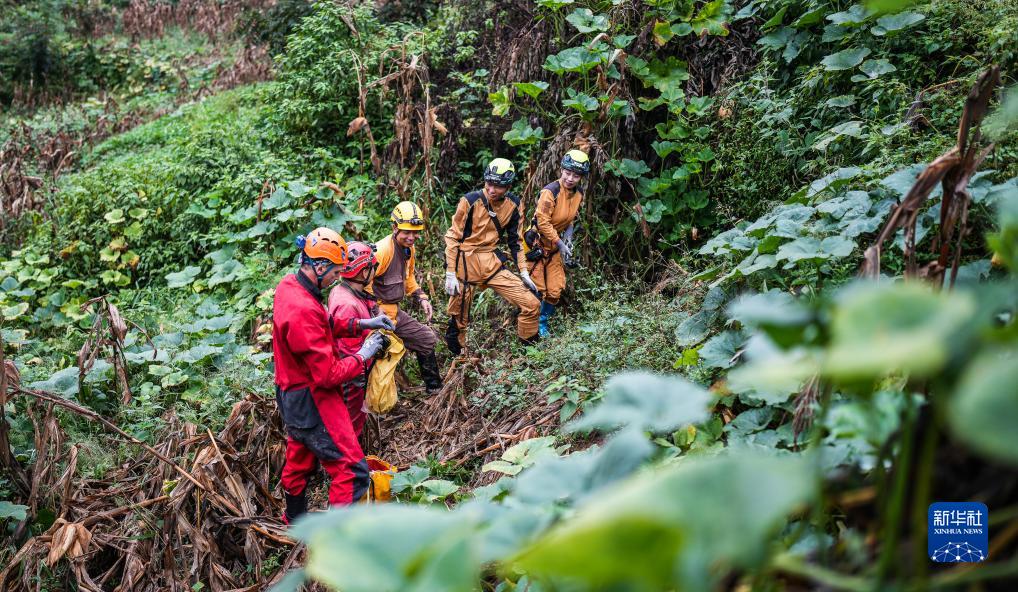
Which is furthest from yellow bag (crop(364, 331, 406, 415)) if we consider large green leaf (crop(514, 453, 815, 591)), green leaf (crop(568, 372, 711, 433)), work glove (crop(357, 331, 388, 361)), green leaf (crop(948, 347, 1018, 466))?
green leaf (crop(948, 347, 1018, 466))

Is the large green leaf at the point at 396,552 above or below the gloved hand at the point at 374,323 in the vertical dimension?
above

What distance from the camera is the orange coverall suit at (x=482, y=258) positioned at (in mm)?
6859

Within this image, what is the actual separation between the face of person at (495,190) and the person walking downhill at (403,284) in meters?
0.81

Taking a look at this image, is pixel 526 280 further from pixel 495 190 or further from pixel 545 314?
pixel 495 190

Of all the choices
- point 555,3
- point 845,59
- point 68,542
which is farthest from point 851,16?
point 68,542

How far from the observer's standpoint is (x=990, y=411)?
542mm

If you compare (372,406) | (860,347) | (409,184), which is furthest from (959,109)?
(409,184)

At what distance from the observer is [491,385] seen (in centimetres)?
574

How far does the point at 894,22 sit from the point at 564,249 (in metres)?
3.34

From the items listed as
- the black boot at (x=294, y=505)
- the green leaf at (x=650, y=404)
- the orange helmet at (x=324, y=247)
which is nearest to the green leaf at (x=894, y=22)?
the orange helmet at (x=324, y=247)

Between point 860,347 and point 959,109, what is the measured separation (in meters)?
5.15

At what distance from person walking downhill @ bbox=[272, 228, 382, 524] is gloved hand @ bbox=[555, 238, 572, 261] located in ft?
9.32

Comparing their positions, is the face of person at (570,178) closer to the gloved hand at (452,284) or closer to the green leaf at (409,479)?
the gloved hand at (452,284)

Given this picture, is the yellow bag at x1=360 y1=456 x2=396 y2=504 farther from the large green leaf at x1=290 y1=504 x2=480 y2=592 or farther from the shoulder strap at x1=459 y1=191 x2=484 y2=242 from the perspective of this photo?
the large green leaf at x1=290 y1=504 x2=480 y2=592
